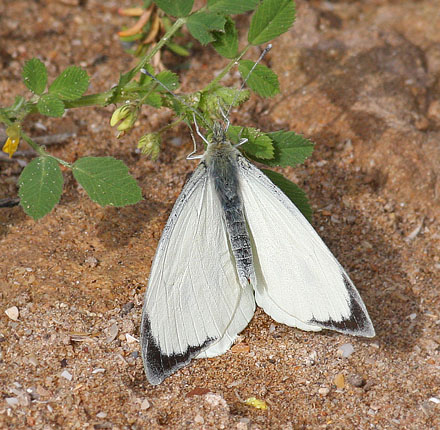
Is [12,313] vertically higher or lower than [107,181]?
lower

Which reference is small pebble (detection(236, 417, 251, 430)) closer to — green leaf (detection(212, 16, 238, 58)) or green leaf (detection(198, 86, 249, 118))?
green leaf (detection(198, 86, 249, 118))

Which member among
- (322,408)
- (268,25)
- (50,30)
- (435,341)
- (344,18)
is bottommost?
(50,30)

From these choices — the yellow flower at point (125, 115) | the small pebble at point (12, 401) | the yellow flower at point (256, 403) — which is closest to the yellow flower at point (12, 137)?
the yellow flower at point (125, 115)

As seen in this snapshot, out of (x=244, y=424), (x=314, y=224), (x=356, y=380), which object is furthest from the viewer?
(x=314, y=224)

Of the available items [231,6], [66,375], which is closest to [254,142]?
[231,6]

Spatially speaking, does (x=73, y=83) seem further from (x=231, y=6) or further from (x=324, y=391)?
(x=324, y=391)

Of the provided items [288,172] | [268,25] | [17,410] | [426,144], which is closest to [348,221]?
[288,172]

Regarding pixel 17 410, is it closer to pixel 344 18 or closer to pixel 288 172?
pixel 288 172
